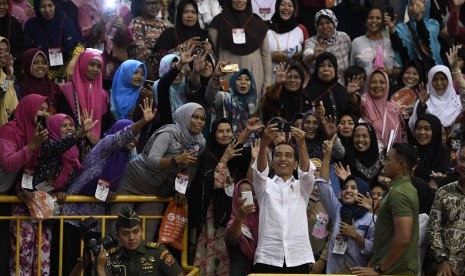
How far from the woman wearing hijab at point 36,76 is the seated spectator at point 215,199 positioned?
185cm

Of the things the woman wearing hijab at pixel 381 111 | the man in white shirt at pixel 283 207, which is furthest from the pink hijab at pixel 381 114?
the man in white shirt at pixel 283 207

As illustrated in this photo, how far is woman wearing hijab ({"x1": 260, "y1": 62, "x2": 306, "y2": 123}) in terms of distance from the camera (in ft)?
43.9

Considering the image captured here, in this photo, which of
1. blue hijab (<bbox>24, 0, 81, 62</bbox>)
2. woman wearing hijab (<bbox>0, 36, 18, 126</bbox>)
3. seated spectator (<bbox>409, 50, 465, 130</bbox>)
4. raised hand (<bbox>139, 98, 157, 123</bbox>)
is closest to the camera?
raised hand (<bbox>139, 98, 157, 123</bbox>)

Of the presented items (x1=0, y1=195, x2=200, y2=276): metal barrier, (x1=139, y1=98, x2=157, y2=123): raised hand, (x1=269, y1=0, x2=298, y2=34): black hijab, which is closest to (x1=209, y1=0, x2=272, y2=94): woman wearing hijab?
(x1=269, y1=0, x2=298, y2=34): black hijab

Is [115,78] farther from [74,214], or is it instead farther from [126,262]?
[126,262]

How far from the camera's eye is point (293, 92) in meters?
13.5

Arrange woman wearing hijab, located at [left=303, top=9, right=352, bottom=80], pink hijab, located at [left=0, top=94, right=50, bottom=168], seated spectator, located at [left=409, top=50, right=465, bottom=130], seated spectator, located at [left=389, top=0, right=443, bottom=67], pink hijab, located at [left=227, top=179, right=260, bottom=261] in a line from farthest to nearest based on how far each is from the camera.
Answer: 1. seated spectator, located at [left=389, top=0, right=443, bottom=67]
2. woman wearing hijab, located at [left=303, top=9, right=352, bottom=80]
3. seated spectator, located at [left=409, top=50, right=465, bottom=130]
4. pink hijab, located at [left=0, top=94, right=50, bottom=168]
5. pink hijab, located at [left=227, top=179, right=260, bottom=261]

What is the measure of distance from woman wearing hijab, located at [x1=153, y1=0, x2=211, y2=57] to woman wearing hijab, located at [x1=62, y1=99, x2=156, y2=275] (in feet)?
7.31

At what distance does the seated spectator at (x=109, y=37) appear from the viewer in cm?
1382

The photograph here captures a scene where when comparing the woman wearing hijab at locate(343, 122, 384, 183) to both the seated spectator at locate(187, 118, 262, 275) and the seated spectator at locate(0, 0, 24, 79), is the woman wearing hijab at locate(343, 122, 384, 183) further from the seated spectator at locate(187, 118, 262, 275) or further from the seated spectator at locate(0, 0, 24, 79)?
the seated spectator at locate(0, 0, 24, 79)

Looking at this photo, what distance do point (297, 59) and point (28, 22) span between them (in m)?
3.02

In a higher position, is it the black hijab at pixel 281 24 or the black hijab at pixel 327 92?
the black hijab at pixel 281 24

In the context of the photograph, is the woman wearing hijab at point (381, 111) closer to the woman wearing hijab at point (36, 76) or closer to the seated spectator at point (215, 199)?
the seated spectator at point (215, 199)

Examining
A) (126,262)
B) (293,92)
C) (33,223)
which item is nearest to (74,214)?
(33,223)
